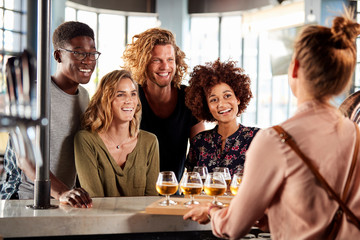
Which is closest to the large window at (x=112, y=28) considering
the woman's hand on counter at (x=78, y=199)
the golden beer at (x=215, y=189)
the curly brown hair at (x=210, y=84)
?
the curly brown hair at (x=210, y=84)

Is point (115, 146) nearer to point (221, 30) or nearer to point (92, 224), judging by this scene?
point (92, 224)

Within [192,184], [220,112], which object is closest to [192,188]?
[192,184]

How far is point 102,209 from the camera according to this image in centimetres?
193

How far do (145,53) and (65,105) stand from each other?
2.37 ft

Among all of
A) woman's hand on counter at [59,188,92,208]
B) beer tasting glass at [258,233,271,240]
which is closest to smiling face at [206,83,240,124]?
beer tasting glass at [258,233,271,240]

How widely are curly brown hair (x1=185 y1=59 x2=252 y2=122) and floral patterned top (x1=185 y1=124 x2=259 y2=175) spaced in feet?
0.74

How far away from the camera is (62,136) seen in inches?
110

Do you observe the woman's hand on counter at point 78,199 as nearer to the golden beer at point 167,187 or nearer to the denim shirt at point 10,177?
the golden beer at point 167,187

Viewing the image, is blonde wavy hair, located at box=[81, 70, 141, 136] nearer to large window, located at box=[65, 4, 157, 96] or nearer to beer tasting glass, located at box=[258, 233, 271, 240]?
beer tasting glass, located at box=[258, 233, 271, 240]

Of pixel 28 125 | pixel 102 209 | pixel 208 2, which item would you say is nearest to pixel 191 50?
pixel 208 2

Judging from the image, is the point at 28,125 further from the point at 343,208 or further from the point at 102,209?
the point at 102,209

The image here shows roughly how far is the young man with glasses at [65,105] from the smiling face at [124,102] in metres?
0.23

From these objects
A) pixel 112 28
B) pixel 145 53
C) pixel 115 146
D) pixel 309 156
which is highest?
pixel 112 28

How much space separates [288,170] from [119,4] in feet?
33.6
